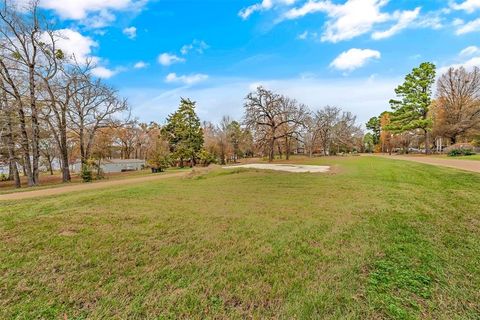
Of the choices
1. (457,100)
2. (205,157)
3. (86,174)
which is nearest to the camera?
(86,174)

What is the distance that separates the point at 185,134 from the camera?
31828 millimetres


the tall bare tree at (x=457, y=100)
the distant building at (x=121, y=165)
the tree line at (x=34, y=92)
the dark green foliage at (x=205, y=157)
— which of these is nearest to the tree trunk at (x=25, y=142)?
the tree line at (x=34, y=92)

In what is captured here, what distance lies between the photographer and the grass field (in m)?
2.22

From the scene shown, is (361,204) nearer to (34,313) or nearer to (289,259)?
(289,259)

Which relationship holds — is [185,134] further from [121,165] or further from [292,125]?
[292,125]

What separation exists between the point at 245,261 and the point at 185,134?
99.0 ft

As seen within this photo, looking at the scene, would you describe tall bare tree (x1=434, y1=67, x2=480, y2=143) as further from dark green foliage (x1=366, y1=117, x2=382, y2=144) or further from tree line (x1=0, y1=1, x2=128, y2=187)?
tree line (x1=0, y1=1, x2=128, y2=187)


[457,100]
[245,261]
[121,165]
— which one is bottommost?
[245,261]

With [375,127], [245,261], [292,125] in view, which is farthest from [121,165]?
[375,127]

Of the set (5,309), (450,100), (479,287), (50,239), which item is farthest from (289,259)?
(450,100)

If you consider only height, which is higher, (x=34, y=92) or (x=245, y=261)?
(x=34, y=92)

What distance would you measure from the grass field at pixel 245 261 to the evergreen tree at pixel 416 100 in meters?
28.3

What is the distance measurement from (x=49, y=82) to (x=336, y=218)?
20827 millimetres

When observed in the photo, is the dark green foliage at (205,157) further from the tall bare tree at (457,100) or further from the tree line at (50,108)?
the tall bare tree at (457,100)
